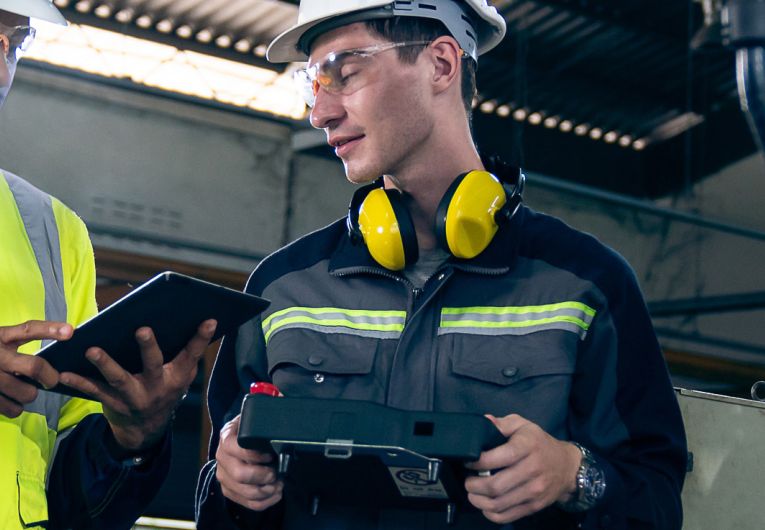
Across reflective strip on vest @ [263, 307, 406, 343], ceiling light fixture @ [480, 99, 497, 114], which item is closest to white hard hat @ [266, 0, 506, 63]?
reflective strip on vest @ [263, 307, 406, 343]

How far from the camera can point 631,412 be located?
2230 mm

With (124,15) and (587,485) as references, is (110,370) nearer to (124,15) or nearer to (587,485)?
(587,485)

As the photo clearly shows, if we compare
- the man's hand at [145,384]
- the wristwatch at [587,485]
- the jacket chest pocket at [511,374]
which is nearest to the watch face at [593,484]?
the wristwatch at [587,485]

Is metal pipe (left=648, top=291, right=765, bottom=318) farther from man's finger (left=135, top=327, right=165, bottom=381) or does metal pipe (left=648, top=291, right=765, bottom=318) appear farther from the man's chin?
man's finger (left=135, top=327, right=165, bottom=381)

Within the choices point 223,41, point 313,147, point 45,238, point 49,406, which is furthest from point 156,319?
point 313,147

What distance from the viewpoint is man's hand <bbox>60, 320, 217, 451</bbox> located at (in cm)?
204

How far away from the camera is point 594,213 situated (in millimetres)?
9938

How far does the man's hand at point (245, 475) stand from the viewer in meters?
2.05

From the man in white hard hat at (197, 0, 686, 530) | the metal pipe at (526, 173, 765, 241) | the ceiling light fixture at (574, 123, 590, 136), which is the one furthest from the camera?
the ceiling light fixture at (574, 123, 590, 136)

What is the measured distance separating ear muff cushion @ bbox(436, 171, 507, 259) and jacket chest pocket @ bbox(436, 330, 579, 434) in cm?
17

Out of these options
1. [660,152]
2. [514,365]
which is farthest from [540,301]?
[660,152]

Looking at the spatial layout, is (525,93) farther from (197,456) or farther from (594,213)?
(197,456)

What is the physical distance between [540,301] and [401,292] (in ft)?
0.87

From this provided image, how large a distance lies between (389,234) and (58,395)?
28.6 inches
